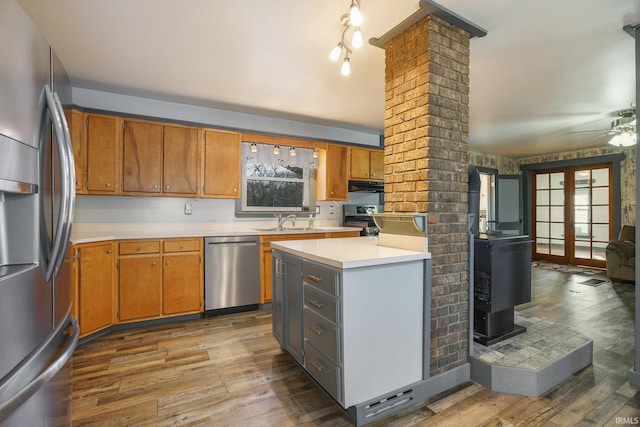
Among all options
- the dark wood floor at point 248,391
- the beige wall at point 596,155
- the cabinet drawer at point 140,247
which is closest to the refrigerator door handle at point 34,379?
the dark wood floor at point 248,391

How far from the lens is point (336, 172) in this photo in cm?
466

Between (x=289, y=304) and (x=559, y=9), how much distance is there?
2693mm

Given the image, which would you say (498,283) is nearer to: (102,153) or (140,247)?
(140,247)

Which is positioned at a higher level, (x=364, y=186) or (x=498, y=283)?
(x=364, y=186)

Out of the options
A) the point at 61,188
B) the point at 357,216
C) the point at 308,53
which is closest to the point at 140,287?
the point at 61,188

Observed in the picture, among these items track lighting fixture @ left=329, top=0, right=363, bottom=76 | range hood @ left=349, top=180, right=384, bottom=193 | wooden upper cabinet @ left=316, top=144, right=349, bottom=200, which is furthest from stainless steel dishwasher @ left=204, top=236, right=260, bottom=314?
track lighting fixture @ left=329, top=0, right=363, bottom=76

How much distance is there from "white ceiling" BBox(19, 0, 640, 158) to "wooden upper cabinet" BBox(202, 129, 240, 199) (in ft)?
1.42

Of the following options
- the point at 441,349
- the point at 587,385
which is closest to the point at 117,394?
the point at 441,349

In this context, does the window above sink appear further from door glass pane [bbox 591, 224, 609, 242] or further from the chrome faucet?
door glass pane [bbox 591, 224, 609, 242]

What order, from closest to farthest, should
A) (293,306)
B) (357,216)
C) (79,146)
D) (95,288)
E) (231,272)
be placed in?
(293,306)
(95,288)
(79,146)
(231,272)
(357,216)

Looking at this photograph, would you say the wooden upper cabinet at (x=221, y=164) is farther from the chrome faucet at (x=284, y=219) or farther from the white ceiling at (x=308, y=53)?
the chrome faucet at (x=284, y=219)

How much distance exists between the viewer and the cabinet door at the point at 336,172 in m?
4.60

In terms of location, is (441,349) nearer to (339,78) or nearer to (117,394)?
(117,394)

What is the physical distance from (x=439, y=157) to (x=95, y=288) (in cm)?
309
